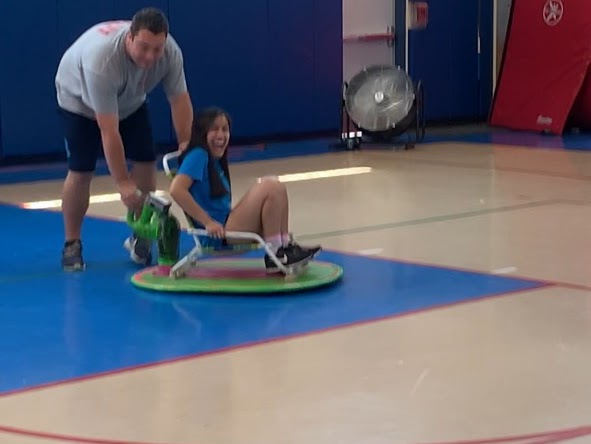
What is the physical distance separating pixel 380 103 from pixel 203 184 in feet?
19.9

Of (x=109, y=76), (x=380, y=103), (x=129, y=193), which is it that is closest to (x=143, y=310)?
(x=129, y=193)

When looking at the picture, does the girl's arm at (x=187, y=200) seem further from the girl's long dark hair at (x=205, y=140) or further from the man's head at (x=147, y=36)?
the man's head at (x=147, y=36)

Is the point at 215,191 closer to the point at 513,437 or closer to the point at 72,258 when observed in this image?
the point at 72,258

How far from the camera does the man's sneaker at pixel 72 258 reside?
6.24 m

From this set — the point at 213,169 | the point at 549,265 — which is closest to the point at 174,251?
the point at 213,169

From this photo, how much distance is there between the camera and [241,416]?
3908mm

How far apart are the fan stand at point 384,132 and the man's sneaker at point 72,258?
5756mm

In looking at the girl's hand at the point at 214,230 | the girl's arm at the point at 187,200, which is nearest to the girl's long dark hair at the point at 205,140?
the girl's arm at the point at 187,200

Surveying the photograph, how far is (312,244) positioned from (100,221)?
1.57 m

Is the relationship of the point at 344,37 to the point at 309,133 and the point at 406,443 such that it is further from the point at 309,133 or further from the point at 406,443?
the point at 406,443

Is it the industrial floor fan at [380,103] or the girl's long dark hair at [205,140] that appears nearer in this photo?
the girl's long dark hair at [205,140]

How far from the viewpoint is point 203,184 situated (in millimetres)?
5773

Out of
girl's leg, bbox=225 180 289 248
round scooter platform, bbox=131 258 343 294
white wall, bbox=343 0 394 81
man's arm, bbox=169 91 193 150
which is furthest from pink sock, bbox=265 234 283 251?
white wall, bbox=343 0 394 81

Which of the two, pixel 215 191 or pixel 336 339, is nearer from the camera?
pixel 336 339
